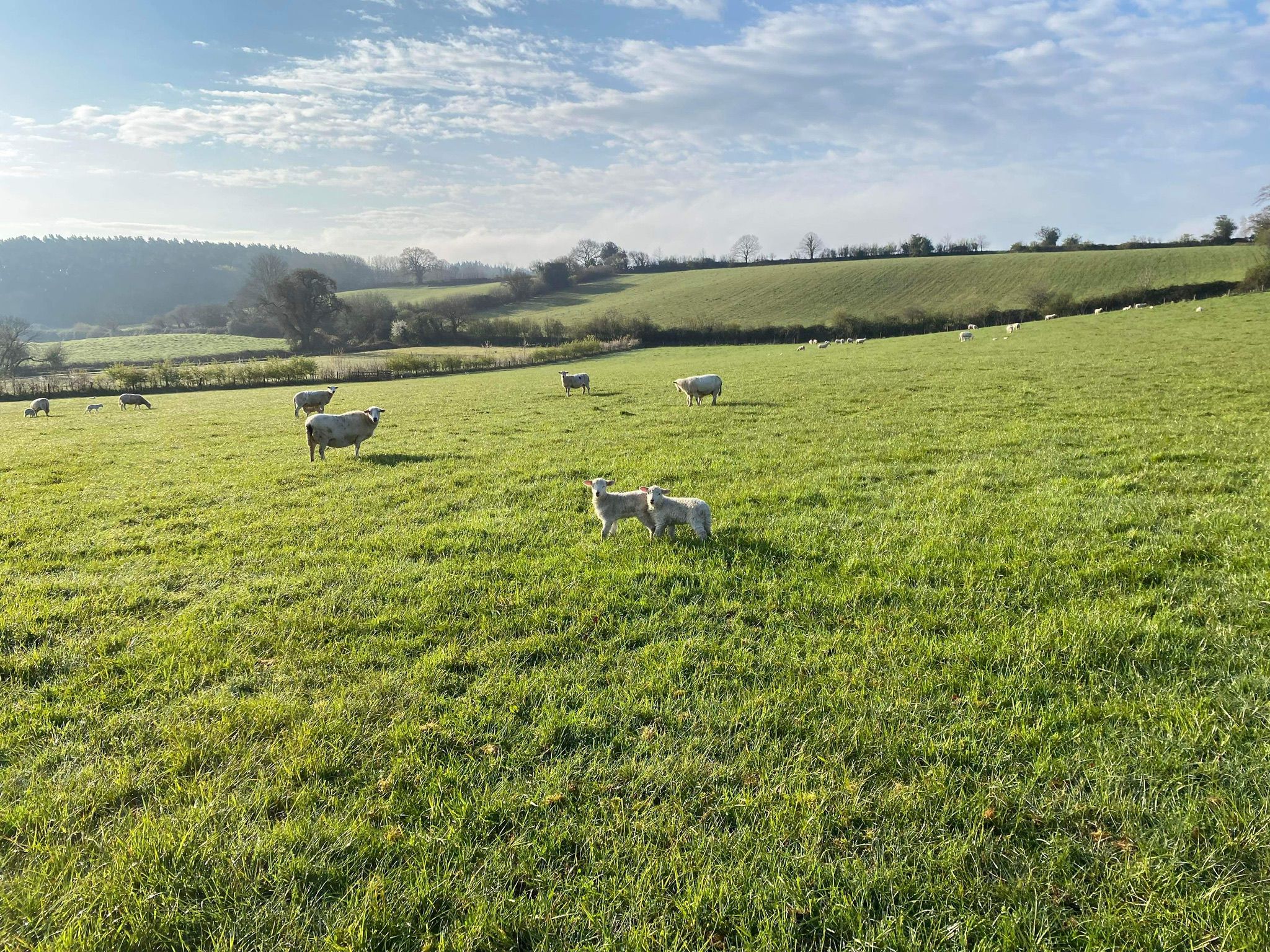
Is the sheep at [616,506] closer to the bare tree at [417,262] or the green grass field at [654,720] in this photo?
the green grass field at [654,720]

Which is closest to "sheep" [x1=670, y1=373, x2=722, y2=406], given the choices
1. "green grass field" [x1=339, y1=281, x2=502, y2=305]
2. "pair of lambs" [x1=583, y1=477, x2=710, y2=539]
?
"pair of lambs" [x1=583, y1=477, x2=710, y2=539]

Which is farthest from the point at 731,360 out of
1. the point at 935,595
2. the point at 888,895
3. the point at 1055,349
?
the point at 888,895

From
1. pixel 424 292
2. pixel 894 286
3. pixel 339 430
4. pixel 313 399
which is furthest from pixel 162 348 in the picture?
pixel 894 286

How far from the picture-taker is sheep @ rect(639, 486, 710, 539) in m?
7.79

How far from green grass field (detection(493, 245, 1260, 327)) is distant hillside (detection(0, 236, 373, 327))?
322 feet

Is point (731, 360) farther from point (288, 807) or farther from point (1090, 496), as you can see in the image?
point (288, 807)

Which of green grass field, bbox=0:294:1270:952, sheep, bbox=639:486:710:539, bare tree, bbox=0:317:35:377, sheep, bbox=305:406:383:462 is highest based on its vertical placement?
bare tree, bbox=0:317:35:377

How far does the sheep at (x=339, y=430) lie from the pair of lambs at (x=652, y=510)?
351 inches

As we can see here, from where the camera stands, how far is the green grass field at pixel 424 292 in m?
119

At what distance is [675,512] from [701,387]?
14844 mm

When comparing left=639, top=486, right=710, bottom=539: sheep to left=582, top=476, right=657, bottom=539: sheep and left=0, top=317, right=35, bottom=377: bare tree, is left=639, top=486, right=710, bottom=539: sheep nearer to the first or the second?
left=582, top=476, right=657, bottom=539: sheep

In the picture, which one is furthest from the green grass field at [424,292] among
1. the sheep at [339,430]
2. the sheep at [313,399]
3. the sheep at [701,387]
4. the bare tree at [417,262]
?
the sheep at [339,430]

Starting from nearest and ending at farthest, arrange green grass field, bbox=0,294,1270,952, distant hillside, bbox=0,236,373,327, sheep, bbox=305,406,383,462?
green grass field, bbox=0,294,1270,952 < sheep, bbox=305,406,383,462 < distant hillside, bbox=0,236,373,327

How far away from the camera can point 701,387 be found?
869 inches
